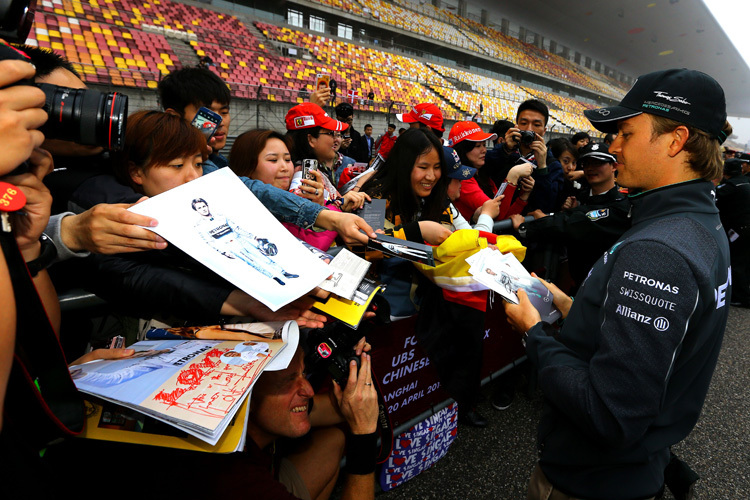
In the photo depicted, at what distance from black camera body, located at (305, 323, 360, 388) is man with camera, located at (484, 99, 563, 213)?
2.74 meters

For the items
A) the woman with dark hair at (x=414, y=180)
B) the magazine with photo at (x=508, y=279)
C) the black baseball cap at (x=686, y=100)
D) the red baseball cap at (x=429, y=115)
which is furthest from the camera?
the red baseball cap at (x=429, y=115)

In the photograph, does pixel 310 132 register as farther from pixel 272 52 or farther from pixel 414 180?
pixel 272 52

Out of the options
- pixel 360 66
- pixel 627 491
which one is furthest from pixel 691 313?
pixel 360 66

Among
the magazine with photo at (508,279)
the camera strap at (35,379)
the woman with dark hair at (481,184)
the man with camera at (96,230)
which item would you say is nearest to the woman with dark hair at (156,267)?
the man with camera at (96,230)

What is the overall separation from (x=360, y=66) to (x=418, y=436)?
20.6 meters

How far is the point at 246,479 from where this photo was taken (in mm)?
918

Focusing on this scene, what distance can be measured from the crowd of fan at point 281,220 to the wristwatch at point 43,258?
24mm

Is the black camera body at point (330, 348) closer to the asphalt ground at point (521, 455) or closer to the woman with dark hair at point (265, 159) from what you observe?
the woman with dark hair at point (265, 159)

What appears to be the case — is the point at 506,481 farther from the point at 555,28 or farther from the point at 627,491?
the point at 555,28

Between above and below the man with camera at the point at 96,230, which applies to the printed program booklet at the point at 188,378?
below

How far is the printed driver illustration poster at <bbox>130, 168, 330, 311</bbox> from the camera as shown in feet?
3.10

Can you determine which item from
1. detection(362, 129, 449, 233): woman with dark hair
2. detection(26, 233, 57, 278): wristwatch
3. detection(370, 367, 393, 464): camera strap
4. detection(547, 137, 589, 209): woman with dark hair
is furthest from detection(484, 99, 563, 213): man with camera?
detection(26, 233, 57, 278): wristwatch

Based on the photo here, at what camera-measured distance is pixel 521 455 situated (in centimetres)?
234

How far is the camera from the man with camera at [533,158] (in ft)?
11.6
